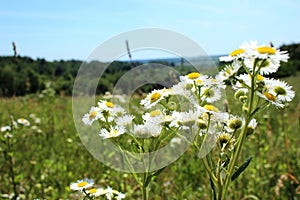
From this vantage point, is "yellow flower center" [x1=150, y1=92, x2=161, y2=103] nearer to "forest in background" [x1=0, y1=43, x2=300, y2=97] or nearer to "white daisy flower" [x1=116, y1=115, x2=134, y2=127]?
"white daisy flower" [x1=116, y1=115, x2=134, y2=127]

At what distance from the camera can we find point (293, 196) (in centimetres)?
206

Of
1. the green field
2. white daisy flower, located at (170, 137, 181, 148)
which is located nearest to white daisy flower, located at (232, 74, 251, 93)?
the green field

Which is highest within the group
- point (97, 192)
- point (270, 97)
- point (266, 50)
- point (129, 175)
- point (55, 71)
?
point (55, 71)

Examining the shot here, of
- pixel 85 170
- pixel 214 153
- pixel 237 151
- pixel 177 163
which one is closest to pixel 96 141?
pixel 85 170

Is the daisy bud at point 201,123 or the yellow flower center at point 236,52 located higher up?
the yellow flower center at point 236,52

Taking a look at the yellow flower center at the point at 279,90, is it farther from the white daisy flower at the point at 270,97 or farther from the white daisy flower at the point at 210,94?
the white daisy flower at the point at 210,94

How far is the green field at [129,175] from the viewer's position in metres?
2.16

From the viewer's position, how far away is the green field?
2.16m

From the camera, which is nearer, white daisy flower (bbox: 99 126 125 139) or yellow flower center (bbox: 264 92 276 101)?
yellow flower center (bbox: 264 92 276 101)

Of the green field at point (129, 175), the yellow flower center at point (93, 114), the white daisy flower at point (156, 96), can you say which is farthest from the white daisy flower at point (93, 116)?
the green field at point (129, 175)

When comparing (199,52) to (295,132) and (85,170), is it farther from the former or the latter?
(295,132)

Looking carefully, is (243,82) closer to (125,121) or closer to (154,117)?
(154,117)

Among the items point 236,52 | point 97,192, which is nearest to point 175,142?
point 97,192

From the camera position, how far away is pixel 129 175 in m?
2.44
